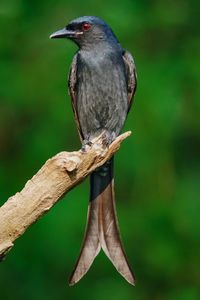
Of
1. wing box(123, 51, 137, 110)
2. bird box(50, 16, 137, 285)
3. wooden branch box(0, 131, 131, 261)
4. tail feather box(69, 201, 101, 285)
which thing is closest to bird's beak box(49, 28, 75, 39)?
bird box(50, 16, 137, 285)

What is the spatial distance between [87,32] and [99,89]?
363 millimetres

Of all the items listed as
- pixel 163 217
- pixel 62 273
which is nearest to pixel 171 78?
pixel 163 217

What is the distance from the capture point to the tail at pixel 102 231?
852 centimetres

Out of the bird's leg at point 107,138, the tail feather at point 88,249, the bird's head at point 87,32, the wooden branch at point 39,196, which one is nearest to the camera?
the wooden branch at point 39,196

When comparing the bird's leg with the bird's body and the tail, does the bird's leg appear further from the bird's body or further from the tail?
the tail

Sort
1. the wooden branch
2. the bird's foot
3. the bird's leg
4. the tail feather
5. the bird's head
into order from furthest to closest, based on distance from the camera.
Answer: the bird's head < the tail feather < the bird's leg < the bird's foot < the wooden branch

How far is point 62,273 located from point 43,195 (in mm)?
4096

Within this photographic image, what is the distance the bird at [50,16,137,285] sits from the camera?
29.6 ft

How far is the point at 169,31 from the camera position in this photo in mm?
11789

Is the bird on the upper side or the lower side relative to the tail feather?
upper

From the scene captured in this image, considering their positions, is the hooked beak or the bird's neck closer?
the hooked beak

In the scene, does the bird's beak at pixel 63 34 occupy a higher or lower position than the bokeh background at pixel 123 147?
higher

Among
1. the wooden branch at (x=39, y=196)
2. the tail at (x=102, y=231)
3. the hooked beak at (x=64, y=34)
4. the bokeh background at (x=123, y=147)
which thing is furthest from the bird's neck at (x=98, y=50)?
the bokeh background at (x=123, y=147)

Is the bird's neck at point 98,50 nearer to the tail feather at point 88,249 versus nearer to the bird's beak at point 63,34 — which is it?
the bird's beak at point 63,34
